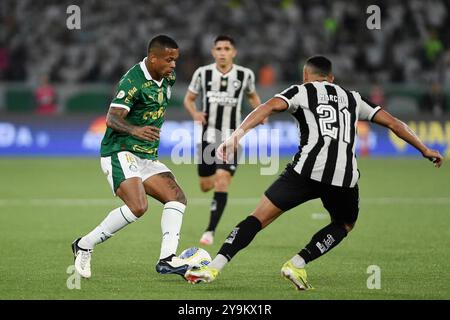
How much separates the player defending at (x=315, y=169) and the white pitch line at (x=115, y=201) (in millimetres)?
7294

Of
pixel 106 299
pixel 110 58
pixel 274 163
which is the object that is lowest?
pixel 106 299

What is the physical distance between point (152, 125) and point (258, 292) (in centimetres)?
200

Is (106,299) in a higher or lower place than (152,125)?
lower

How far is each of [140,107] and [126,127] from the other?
413mm

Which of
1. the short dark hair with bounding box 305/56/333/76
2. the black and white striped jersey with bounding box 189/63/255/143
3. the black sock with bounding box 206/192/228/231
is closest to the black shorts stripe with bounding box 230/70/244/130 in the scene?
the black and white striped jersey with bounding box 189/63/255/143

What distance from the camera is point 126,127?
27.3 ft

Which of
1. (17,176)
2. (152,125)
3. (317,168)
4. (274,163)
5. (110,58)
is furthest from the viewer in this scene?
(110,58)

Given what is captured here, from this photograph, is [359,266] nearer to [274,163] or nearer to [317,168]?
[317,168]

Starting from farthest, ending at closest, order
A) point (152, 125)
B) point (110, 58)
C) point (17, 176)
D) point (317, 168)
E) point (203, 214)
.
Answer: point (110, 58) → point (17, 176) → point (203, 214) → point (152, 125) → point (317, 168)

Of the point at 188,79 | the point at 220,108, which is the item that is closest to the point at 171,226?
the point at 220,108

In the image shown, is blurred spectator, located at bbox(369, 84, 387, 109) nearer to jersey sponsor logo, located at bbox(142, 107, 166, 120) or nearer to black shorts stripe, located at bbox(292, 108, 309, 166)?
jersey sponsor logo, located at bbox(142, 107, 166, 120)

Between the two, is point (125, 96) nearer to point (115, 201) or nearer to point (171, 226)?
point (171, 226)

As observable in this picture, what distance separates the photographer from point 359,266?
30.6ft

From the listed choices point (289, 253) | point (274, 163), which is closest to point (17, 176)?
point (274, 163)
